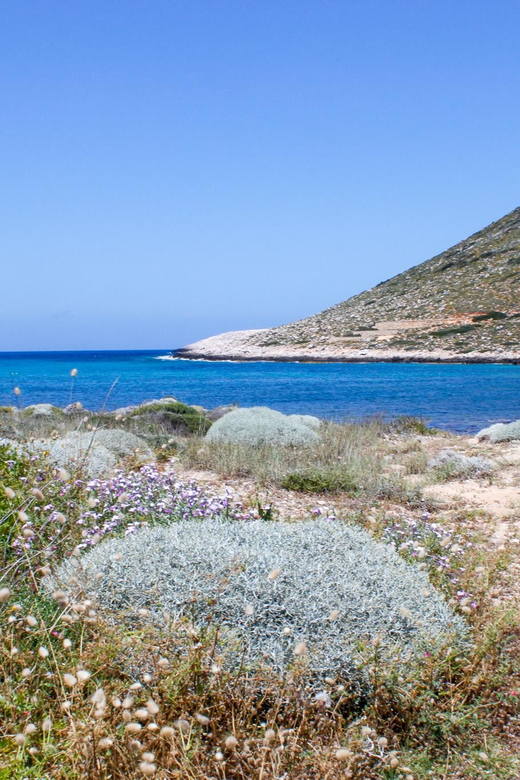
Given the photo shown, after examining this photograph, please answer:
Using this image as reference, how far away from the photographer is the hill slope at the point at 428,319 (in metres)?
53.6

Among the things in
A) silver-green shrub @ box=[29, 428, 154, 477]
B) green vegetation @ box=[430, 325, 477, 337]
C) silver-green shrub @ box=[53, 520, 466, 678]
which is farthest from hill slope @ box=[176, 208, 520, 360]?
silver-green shrub @ box=[53, 520, 466, 678]

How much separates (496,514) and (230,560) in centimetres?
437

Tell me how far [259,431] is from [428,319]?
54108 millimetres

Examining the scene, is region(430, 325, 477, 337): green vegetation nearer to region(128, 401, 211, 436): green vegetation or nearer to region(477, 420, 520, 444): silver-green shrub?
region(477, 420, 520, 444): silver-green shrub

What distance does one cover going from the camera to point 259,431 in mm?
10609

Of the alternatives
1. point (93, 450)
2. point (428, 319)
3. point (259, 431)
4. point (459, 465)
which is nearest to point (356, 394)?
point (259, 431)

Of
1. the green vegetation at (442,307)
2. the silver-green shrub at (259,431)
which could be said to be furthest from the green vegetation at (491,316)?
the silver-green shrub at (259,431)

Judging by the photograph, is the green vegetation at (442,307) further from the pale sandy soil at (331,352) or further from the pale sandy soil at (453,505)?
the pale sandy soil at (453,505)

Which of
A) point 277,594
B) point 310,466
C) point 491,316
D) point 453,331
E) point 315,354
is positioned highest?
point 491,316

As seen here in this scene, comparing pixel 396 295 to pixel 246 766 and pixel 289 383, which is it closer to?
pixel 289 383

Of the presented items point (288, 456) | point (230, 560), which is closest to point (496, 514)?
point (288, 456)

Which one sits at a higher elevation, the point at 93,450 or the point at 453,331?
the point at 453,331

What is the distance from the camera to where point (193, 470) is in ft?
27.1

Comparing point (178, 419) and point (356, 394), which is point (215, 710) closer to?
point (178, 419)
